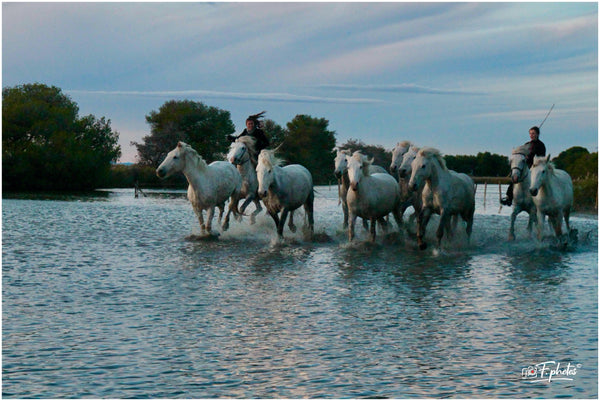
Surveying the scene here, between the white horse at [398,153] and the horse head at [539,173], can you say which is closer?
the horse head at [539,173]

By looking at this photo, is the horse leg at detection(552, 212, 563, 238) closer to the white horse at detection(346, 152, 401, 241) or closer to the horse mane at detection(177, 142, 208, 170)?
the white horse at detection(346, 152, 401, 241)

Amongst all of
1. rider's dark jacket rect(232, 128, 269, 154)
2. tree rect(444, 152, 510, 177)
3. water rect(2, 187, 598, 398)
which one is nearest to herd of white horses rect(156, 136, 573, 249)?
rider's dark jacket rect(232, 128, 269, 154)

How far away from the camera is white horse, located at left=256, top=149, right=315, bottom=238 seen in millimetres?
17344

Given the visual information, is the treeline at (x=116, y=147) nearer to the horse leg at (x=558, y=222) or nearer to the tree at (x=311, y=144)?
the tree at (x=311, y=144)

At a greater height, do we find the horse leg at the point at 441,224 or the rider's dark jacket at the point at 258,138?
the rider's dark jacket at the point at 258,138

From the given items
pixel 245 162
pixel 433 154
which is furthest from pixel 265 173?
pixel 433 154

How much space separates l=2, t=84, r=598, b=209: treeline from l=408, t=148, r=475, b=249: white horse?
81.9 ft

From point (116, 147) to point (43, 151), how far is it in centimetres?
1980

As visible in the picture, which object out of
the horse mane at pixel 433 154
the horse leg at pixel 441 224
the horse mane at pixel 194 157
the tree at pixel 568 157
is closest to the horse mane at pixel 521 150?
the horse mane at pixel 433 154

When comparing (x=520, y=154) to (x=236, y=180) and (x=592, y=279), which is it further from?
(x=236, y=180)

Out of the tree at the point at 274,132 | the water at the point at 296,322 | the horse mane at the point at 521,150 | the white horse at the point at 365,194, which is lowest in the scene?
the water at the point at 296,322

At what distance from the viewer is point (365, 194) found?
55.0 feet

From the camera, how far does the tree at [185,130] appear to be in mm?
102375

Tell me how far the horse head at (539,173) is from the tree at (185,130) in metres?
84.8
